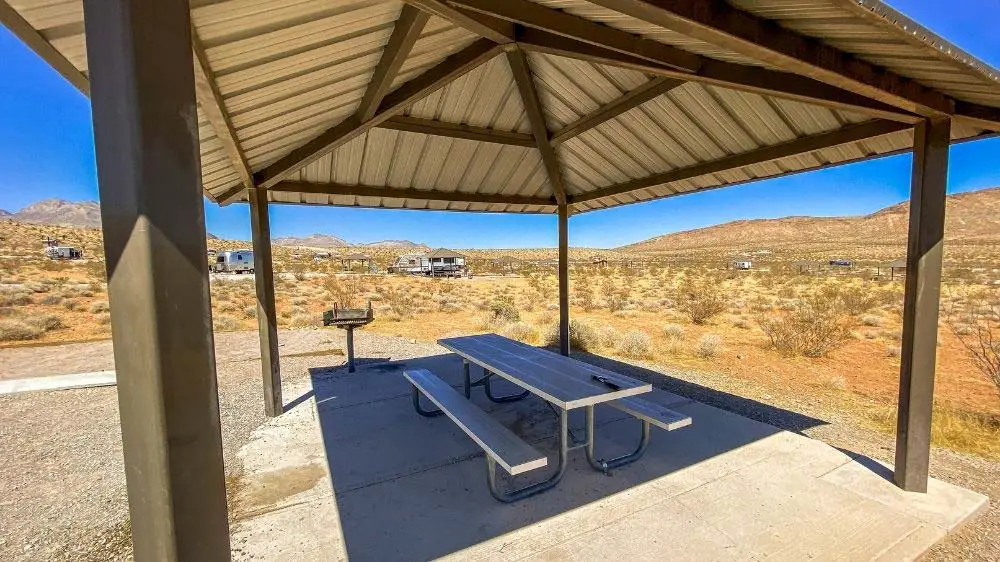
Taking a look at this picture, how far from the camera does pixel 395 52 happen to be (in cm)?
253

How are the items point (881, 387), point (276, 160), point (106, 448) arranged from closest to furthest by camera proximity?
1. point (106, 448)
2. point (276, 160)
3. point (881, 387)

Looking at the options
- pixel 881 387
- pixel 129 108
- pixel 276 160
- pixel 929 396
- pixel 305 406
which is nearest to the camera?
pixel 129 108

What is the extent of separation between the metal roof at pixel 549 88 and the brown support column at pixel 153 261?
2.84ft

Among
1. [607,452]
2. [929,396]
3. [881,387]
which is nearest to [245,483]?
[607,452]

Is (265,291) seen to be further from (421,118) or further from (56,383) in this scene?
(56,383)

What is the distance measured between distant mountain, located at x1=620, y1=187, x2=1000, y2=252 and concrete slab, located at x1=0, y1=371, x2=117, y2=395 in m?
101

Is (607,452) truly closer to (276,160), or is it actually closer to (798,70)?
(798,70)

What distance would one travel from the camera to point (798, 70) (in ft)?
6.78

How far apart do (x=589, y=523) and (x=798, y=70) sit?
10.1 feet

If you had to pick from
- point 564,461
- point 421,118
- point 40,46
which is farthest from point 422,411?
point 40,46

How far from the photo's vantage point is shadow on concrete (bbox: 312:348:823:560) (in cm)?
279

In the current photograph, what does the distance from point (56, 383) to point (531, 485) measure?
784 cm

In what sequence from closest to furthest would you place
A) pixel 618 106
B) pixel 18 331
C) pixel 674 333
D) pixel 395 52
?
pixel 395 52 → pixel 618 106 → pixel 18 331 → pixel 674 333

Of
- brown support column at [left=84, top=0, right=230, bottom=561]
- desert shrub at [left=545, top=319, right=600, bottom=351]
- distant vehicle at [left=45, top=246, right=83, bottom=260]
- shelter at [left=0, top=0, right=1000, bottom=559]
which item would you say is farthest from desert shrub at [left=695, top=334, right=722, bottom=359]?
distant vehicle at [left=45, top=246, right=83, bottom=260]
